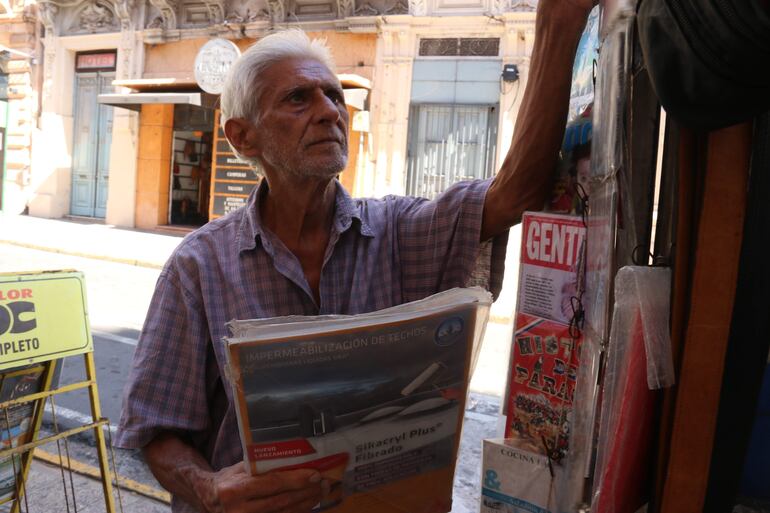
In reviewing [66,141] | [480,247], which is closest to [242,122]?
[480,247]

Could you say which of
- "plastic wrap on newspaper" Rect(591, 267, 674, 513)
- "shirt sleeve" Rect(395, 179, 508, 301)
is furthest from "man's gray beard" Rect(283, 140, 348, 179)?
"plastic wrap on newspaper" Rect(591, 267, 674, 513)

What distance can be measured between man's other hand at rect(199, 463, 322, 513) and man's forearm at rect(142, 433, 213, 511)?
135 millimetres

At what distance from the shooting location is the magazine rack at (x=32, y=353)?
2068mm

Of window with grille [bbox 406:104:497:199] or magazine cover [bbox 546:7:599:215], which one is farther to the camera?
window with grille [bbox 406:104:497:199]

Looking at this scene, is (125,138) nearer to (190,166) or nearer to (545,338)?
(190,166)

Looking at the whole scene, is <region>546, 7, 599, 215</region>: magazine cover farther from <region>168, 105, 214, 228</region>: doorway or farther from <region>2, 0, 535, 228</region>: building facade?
<region>168, 105, 214, 228</region>: doorway

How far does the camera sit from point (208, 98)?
1257cm

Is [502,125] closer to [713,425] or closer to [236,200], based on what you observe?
[236,200]

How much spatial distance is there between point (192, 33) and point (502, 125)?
7239 mm

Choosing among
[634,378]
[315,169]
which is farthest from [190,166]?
[634,378]

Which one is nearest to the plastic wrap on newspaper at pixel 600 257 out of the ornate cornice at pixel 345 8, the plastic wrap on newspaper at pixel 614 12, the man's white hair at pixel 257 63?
the plastic wrap on newspaper at pixel 614 12

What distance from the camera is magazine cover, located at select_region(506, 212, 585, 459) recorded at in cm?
103

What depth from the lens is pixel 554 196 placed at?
1.21 meters

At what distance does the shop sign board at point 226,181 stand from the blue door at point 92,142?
11.8ft
